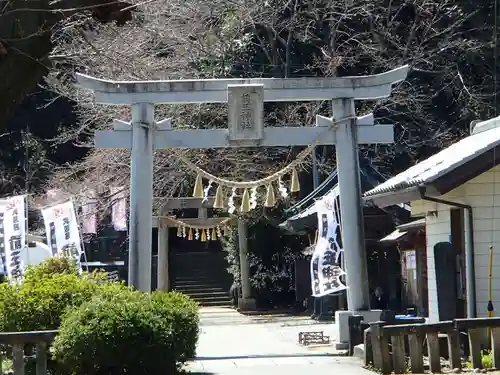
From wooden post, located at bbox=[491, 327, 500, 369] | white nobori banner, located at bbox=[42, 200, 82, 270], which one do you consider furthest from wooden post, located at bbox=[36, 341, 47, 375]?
white nobori banner, located at bbox=[42, 200, 82, 270]

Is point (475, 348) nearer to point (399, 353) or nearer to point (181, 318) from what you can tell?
point (399, 353)

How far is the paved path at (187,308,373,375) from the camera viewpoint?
13.3 metres

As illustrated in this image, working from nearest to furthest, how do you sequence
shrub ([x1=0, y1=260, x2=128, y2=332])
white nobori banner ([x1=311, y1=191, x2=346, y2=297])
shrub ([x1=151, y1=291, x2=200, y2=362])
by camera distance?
1. shrub ([x1=151, y1=291, x2=200, y2=362])
2. shrub ([x1=0, y1=260, x2=128, y2=332])
3. white nobori banner ([x1=311, y1=191, x2=346, y2=297])

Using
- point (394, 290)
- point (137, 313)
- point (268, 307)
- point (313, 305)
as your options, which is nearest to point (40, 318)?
point (137, 313)

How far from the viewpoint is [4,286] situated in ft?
44.1

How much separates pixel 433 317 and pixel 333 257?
4.21m

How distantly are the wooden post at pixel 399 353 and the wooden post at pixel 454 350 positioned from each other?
65 cm

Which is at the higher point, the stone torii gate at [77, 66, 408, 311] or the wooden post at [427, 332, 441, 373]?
the stone torii gate at [77, 66, 408, 311]

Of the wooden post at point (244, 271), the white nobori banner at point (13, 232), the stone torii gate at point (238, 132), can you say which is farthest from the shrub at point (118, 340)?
the wooden post at point (244, 271)

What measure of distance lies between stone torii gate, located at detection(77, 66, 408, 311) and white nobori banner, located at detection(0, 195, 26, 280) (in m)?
9.21

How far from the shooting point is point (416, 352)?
11.4 m

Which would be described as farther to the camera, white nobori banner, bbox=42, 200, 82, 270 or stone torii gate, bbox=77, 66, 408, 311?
white nobori banner, bbox=42, 200, 82, 270

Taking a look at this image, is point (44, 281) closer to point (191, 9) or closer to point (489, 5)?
point (191, 9)

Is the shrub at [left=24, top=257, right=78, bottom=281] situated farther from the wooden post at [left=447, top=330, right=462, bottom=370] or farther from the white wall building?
the wooden post at [left=447, top=330, right=462, bottom=370]
